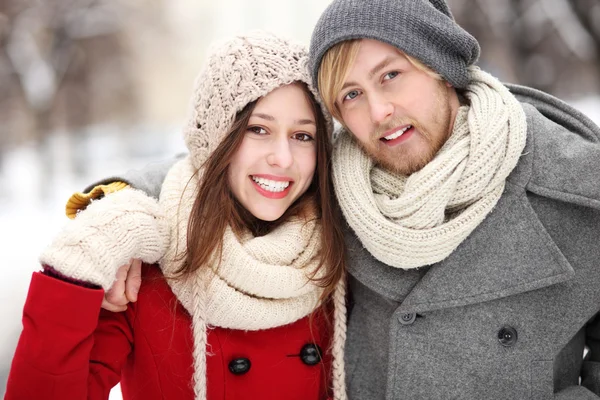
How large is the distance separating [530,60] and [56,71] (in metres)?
4.87

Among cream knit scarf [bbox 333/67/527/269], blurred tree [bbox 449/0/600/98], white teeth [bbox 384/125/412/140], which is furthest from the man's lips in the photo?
blurred tree [bbox 449/0/600/98]

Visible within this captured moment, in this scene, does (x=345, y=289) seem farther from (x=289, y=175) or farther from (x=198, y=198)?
(x=198, y=198)

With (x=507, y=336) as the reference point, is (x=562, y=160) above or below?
above

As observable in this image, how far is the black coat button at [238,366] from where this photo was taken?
5.35 ft

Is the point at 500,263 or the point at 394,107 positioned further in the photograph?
the point at 394,107

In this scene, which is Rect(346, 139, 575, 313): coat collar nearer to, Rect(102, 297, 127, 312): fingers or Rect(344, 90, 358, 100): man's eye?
Rect(344, 90, 358, 100): man's eye

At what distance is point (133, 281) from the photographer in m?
1.54

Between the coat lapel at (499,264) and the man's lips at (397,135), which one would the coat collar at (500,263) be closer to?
the coat lapel at (499,264)

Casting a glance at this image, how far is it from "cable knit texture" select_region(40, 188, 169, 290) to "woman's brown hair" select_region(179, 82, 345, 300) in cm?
11

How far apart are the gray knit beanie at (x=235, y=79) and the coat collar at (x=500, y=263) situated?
0.67 metres

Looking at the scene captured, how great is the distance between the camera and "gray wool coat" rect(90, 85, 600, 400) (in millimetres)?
1524

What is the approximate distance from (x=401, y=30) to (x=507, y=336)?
1019mm

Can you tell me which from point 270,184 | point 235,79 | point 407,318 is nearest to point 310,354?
point 407,318

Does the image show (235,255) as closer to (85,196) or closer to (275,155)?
(275,155)
